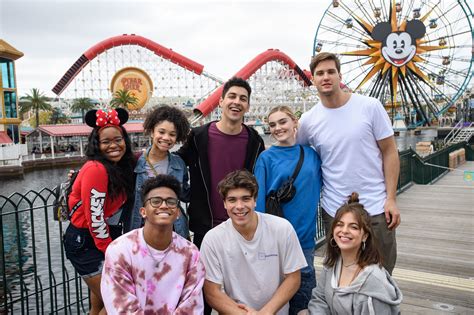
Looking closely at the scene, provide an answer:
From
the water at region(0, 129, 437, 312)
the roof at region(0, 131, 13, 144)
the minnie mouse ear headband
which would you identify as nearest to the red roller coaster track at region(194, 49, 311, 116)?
the roof at region(0, 131, 13, 144)

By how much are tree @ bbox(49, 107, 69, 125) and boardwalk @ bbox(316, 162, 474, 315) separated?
5512 cm

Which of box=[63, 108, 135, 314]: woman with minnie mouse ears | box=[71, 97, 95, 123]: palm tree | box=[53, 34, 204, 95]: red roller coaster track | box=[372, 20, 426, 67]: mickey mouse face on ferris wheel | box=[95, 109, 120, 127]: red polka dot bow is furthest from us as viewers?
box=[71, 97, 95, 123]: palm tree

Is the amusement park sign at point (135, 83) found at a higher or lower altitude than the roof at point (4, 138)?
higher

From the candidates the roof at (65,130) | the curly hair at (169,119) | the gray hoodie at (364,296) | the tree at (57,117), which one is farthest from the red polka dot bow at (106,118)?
the tree at (57,117)

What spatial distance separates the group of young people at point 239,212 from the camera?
7.40 ft

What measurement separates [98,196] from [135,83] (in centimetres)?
4847

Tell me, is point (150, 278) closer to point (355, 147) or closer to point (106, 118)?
point (106, 118)

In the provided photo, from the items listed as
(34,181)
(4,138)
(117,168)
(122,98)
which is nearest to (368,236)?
(117,168)

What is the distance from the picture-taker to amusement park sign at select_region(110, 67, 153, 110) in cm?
4806

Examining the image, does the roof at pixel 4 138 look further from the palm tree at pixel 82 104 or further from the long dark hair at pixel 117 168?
the long dark hair at pixel 117 168

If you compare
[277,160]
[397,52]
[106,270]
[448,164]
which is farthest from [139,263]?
[397,52]

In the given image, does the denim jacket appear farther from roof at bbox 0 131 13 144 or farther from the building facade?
the building facade

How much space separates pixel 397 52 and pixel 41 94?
3955 centimetres

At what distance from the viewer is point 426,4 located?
81.0 ft
